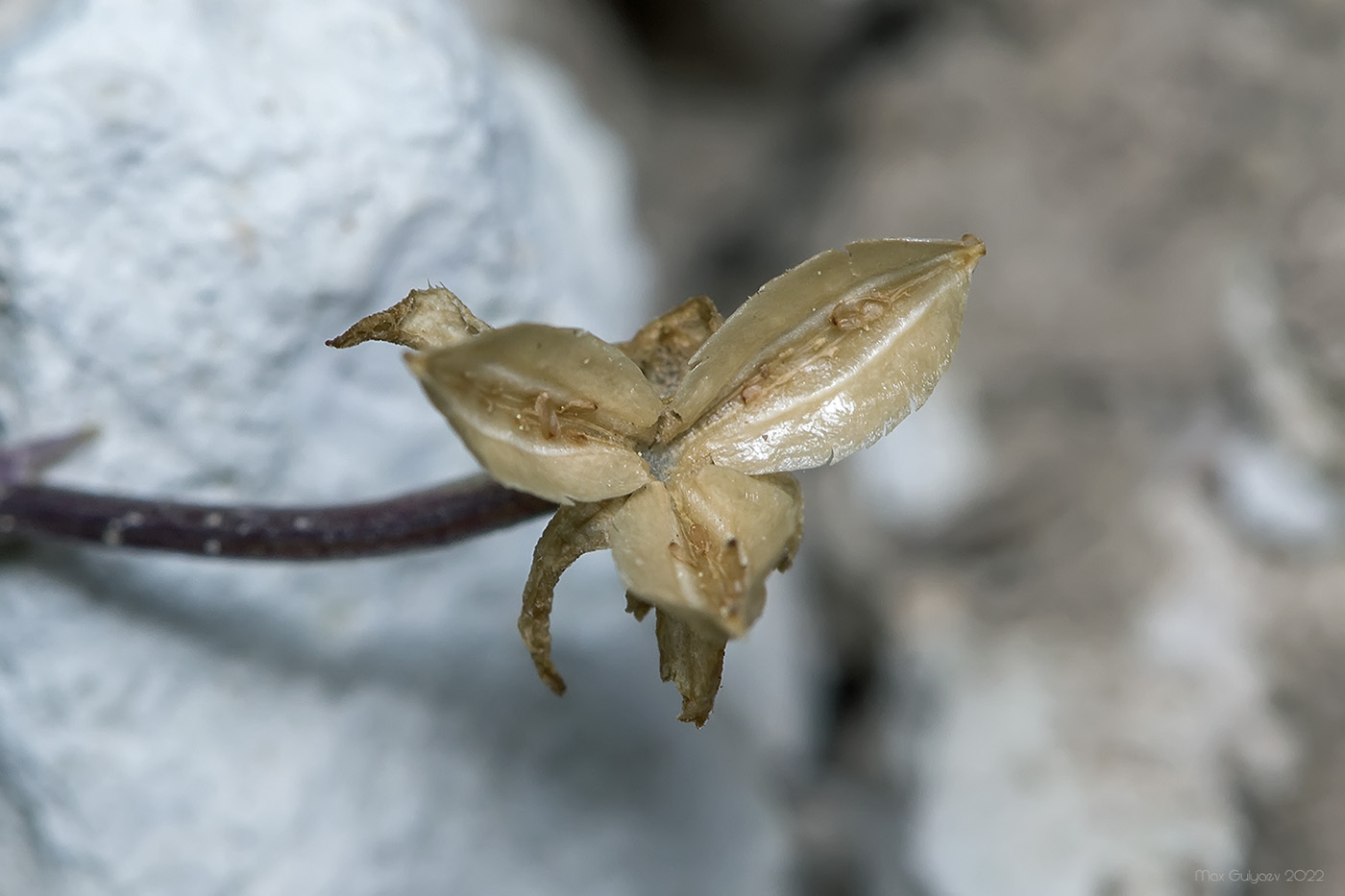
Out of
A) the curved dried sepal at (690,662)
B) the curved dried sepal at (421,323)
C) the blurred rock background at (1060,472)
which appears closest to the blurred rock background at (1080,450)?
the blurred rock background at (1060,472)

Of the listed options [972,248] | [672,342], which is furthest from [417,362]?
[972,248]

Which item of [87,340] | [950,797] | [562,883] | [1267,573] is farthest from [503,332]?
[1267,573]

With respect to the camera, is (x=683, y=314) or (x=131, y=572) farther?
(x=131, y=572)

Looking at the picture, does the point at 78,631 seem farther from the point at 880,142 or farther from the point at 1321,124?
the point at 1321,124

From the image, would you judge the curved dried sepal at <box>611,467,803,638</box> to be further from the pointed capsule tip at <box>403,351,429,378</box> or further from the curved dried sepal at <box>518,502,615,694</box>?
the pointed capsule tip at <box>403,351,429,378</box>

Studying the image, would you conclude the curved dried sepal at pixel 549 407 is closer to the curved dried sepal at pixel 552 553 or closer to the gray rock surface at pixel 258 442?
the curved dried sepal at pixel 552 553

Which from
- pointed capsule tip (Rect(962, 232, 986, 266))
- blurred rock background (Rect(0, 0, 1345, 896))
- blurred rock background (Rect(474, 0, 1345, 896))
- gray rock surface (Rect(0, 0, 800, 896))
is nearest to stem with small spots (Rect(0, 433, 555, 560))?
gray rock surface (Rect(0, 0, 800, 896))
